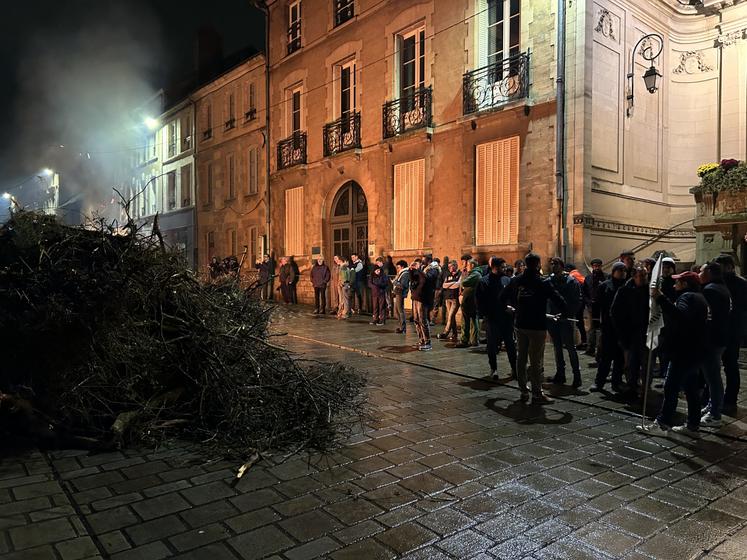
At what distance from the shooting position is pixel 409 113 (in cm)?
1520

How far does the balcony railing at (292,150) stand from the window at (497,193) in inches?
316

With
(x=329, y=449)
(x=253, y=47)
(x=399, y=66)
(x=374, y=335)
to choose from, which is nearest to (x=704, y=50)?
(x=399, y=66)

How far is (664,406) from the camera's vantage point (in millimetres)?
5141

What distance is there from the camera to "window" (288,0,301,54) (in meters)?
19.7

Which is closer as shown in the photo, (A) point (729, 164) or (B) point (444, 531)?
(B) point (444, 531)

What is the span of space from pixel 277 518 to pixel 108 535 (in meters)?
0.96

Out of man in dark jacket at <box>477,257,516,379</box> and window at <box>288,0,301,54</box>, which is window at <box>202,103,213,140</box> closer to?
window at <box>288,0,301,54</box>

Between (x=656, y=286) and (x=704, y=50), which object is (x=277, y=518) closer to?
(x=656, y=286)

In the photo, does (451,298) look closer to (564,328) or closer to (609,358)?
(564,328)

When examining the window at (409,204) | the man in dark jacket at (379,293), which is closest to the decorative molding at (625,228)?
the window at (409,204)

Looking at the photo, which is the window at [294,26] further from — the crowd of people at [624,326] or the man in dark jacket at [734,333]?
the man in dark jacket at [734,333]

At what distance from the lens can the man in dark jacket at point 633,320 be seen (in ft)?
20.5

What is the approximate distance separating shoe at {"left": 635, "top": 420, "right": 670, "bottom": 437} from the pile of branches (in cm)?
282

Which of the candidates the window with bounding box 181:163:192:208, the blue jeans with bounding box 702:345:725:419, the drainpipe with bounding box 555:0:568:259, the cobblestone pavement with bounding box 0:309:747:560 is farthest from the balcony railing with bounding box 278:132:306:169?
the blue jeans with bounding box 702:345:725:419
